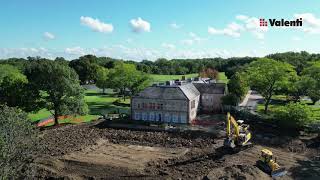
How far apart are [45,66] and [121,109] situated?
2464cm

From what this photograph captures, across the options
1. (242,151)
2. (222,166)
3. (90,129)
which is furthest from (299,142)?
(90,129)

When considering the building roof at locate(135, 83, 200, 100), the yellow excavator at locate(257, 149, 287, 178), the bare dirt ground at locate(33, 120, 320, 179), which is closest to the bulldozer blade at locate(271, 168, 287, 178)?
the yellow excavator at locate(257, 149, 287, 178)

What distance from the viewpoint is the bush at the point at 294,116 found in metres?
49.0

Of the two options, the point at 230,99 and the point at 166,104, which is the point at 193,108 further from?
the point at 230,99

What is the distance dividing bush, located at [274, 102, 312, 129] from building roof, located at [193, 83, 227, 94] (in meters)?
15.4

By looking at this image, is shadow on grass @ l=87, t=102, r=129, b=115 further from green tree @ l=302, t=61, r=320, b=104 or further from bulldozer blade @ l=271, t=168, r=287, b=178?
bulldozer blade @ l=271, t=168, r=287, b=178

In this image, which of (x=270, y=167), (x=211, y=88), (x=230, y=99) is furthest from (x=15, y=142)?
(x=211, y=88)

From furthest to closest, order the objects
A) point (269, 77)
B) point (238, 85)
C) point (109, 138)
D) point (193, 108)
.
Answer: point (238, 85), point (269, 77), point (193, 108), point (109, 138)

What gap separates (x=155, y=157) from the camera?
40719 millimetres

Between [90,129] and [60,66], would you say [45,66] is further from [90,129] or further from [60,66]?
[90,129]

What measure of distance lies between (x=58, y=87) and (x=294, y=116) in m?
36.2

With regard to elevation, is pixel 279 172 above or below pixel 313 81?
below

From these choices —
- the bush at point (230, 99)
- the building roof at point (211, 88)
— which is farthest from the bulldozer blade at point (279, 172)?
the building roof at point (211, 88)

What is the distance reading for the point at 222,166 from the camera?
3719cm
